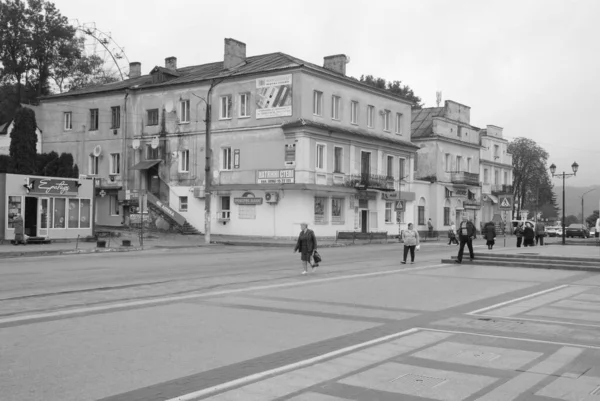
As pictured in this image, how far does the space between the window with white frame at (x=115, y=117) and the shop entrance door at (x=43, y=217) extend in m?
17.5

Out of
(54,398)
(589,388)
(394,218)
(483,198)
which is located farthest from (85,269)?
(483,198)

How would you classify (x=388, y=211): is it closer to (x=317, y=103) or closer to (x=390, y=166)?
(x=390, y=166)

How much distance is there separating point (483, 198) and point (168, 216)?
118 feet

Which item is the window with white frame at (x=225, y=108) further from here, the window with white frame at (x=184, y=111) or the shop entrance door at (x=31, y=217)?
the shop entrance door at (x=31, y=217)

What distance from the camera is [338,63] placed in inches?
1959

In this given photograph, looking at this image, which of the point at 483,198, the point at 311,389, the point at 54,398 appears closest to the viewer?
the point at 54,398

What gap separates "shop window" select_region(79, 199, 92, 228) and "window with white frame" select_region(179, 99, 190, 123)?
41.3ft

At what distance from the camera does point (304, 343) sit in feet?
28.0

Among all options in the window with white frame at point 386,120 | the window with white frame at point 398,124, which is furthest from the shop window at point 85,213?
the window with white frame at point 398,124

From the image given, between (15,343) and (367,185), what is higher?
(367,185)

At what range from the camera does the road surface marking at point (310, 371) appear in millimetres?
6082

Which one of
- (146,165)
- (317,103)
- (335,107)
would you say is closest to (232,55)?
(317,103)

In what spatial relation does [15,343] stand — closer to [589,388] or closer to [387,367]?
[387,367]

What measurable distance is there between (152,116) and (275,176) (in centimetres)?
1311
